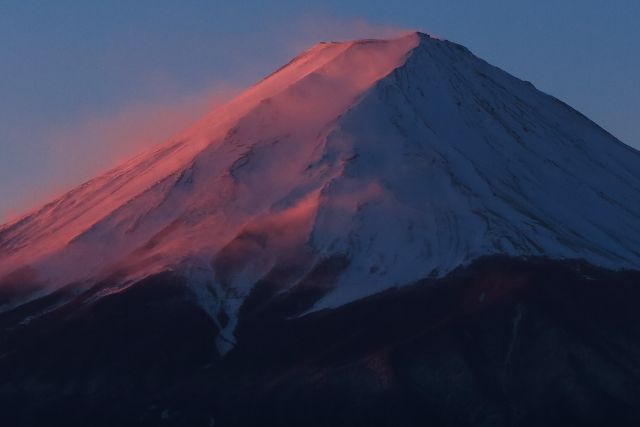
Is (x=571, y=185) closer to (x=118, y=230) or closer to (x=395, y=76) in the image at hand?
(x=395, y=76)

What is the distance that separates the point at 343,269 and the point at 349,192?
700 cm

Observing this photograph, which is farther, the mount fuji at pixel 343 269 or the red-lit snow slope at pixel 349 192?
the red-lit snow slope at pixel 349 192

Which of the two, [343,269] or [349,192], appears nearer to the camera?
[343,269]

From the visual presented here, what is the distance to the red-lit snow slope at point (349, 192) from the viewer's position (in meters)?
97.9

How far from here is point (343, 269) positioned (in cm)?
9644

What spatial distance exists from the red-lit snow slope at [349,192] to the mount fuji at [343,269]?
16 cm

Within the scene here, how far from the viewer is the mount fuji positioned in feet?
288

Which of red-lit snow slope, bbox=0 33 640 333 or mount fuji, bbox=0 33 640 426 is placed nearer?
mount fuji, bbox=0 33 640 426

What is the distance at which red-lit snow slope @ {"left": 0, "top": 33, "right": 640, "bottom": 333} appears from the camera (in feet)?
321

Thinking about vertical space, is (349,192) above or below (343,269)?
above

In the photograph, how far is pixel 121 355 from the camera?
9269 cm

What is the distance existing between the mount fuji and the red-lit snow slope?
16cm

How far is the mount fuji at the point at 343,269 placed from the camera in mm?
87688

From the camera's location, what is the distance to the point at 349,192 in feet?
336
